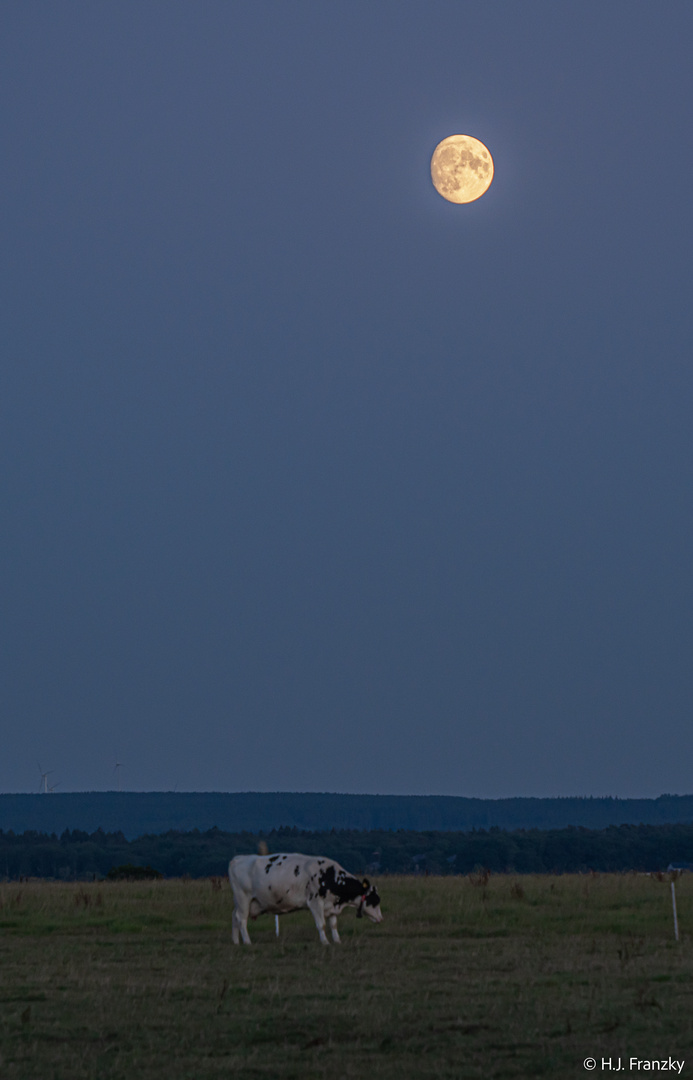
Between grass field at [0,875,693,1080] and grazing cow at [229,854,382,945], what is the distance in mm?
631

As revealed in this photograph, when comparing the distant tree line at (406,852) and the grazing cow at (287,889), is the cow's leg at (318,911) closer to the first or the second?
the grazing cow at (287,889)

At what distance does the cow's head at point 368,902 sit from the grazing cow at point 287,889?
Result: 4 centimetres

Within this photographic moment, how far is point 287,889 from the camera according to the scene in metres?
23.5

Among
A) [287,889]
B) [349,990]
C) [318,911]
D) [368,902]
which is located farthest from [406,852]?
[349,990]

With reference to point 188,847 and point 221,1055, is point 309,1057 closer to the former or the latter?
point 221,1055

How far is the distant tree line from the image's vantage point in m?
89.1

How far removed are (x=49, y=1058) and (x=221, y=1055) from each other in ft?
5.66

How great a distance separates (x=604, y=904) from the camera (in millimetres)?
29141

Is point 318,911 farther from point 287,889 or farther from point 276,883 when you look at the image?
point 276,883

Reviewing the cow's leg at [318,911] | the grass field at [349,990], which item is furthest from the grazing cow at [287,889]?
the grass field at [349,990]

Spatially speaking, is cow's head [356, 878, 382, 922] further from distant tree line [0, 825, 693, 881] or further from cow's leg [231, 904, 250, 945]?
distant tree line [0, 825, 693, 881]

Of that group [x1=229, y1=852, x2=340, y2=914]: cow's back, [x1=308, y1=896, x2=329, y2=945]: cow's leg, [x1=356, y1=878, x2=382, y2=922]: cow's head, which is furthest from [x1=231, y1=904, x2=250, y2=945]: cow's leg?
[x1=356, y1=878, x2=382, y2=922]: cow's head

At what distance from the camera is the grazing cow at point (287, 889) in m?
23.5

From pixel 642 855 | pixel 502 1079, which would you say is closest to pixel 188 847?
pixel 642 855
